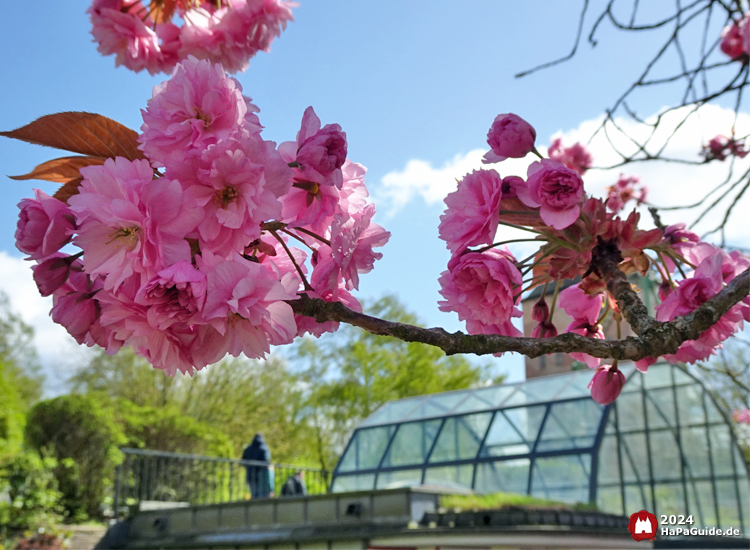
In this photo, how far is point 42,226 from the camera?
65cm

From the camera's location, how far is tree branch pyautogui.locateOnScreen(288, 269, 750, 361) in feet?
1.91

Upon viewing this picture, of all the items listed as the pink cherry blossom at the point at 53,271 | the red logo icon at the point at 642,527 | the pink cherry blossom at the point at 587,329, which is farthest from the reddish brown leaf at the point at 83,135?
the red logo icon at the point at 642,527

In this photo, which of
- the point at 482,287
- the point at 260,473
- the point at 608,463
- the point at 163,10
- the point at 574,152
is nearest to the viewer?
the point at 482,287

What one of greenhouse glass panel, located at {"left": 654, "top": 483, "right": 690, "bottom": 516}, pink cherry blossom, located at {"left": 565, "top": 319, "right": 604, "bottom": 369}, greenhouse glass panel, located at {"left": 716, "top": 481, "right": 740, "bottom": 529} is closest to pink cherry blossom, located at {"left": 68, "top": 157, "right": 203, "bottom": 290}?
pink cherry blossom, located at {"left": 565, "top": 319, "right": 604, "bottom": 369}

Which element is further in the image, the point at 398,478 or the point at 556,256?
the point at 398,478

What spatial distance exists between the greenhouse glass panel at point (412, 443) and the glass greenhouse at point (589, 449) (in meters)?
0.01

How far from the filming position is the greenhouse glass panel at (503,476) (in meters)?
7.40

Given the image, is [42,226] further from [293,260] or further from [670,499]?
[670,499]

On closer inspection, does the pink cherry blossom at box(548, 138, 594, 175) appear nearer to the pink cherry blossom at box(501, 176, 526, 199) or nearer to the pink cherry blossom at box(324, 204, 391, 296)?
the pink cherry blossom at box(501, 176, 526, 199)

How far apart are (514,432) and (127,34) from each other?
7087 millimetres

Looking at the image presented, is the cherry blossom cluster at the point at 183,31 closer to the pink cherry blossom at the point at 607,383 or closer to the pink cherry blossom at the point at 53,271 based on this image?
the pink cherry blossom at the point at 53,271

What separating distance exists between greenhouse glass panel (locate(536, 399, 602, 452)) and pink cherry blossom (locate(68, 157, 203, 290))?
726 centimetres

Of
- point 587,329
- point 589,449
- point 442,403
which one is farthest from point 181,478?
point 587,329

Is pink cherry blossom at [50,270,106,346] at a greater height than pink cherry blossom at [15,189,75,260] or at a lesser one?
lesser
